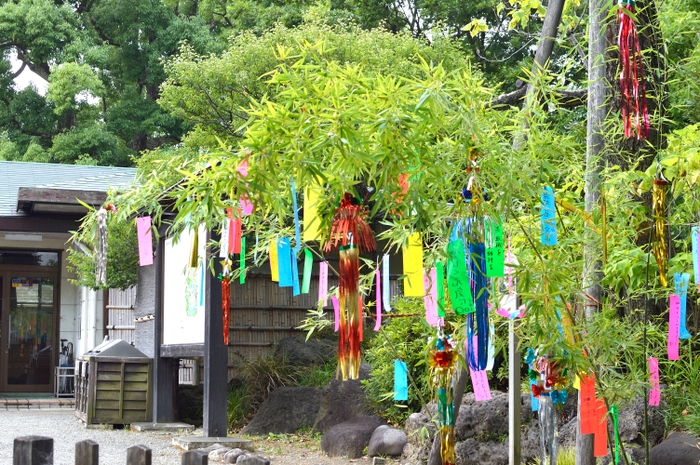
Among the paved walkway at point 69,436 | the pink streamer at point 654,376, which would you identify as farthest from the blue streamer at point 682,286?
the paved walkway at point 69,436

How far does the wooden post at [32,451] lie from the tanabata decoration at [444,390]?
1.32 meters

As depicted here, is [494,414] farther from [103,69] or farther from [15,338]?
[103,69]

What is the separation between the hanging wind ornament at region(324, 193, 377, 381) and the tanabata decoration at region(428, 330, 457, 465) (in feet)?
1.63

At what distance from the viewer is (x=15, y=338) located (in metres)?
13.0

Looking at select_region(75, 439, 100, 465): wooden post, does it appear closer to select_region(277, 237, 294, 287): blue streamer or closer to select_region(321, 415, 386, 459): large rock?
select_region(277, 237, 294, 287): blue streamer

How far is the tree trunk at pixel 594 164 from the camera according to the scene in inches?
125

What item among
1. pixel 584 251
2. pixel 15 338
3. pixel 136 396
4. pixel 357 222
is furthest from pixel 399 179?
pixel 15 338

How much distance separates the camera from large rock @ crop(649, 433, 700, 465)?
4352 millimetres

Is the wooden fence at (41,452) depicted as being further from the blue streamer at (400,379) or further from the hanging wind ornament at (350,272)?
the blue streamer at (400,379)

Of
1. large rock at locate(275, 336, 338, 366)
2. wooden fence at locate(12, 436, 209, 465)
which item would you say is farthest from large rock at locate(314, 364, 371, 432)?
wooden fence at locate(12, 436, 209, 465)

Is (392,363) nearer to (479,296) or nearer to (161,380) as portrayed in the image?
(161,380)

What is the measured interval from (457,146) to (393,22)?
47.3ft

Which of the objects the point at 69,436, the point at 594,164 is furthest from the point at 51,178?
the point at 594,164

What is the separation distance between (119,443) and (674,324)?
5509 mm
